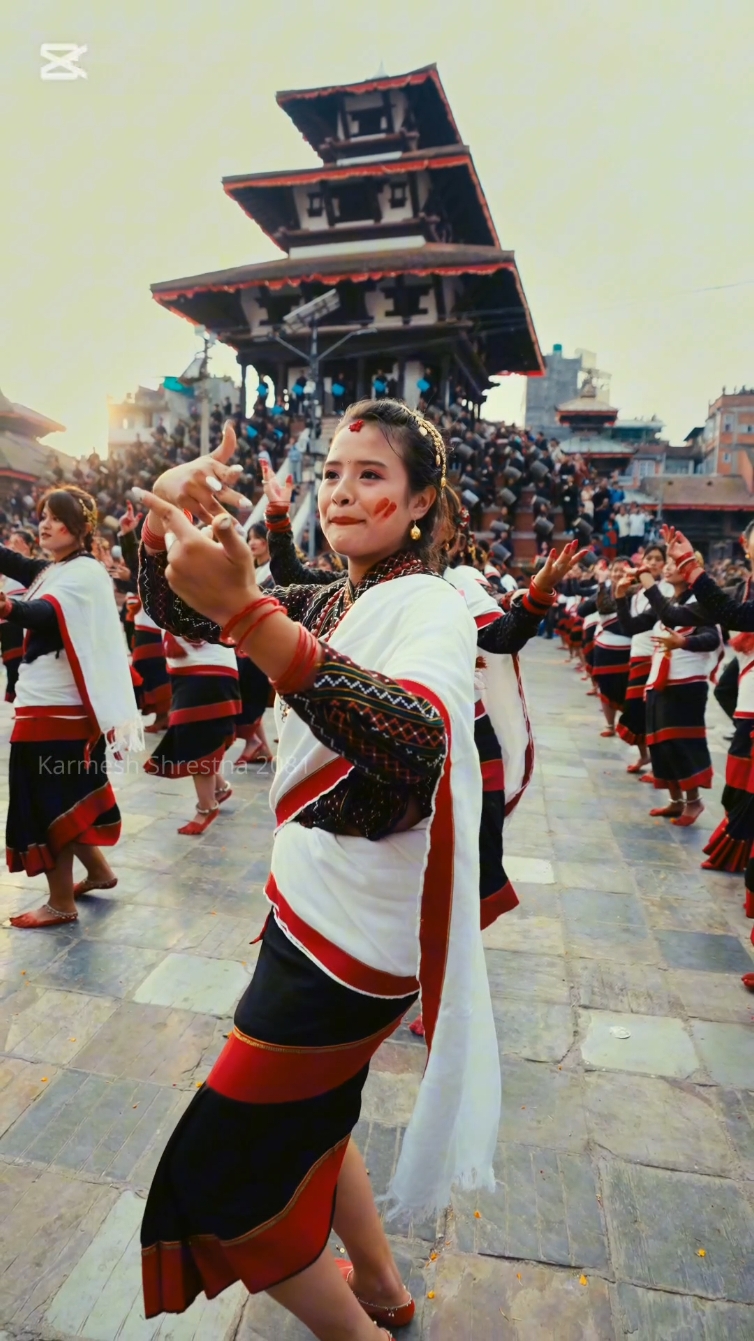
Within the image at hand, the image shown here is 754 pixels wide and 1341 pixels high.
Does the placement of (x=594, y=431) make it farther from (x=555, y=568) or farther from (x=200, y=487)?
(x=200, y=487)

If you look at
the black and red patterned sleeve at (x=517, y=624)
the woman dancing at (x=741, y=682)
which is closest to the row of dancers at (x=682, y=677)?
the woman dancing at (x=741, y=682)

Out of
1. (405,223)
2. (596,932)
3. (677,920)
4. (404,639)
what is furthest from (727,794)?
(405,223)

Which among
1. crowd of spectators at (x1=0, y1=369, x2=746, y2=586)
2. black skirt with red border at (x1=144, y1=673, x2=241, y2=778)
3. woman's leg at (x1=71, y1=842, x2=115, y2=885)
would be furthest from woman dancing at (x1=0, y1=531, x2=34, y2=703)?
crowd of spectators at (x1=0, y1=369, x2=746, y2=586)

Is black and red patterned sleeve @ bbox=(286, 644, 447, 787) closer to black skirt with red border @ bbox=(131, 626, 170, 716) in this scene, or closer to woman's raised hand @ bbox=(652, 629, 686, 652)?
woman's raised hand @ bbox=(652, 629, 686, 652)

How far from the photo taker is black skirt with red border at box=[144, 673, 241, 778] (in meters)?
4.89

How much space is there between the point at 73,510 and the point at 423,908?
8.74 feet

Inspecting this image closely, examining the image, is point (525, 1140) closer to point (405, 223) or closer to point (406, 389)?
point (406, 389)

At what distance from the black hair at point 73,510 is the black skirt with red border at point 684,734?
398 centimetres

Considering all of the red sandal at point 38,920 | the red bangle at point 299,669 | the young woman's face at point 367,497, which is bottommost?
the red sandal at point 38,920

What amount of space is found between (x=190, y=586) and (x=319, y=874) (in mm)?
564

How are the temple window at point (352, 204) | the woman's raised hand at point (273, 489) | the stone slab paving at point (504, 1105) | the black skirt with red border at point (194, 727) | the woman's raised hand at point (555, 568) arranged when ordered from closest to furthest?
the stone slab paving at point (504, 1105)
the woman's raised hand at point (273, 489)
the woman's raised hand at point (555, 568)
the black skirt with red border at point (194, 727)
the temple window at point (352, 204)

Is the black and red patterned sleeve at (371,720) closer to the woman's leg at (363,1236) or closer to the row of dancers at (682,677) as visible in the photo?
the woman's leg at (363,1236)

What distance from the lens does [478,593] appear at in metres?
3.03

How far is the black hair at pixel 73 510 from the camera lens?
10.8 feet
